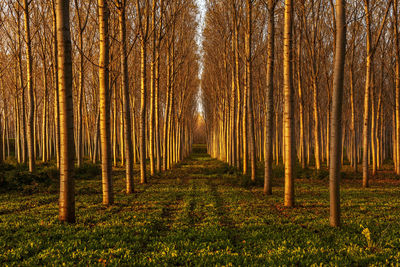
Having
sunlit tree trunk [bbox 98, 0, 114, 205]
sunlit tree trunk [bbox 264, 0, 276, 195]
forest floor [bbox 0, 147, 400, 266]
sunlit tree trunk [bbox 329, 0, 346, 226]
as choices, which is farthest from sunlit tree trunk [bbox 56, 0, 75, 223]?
sunlit tree trunk [bbox 264, 0, 276, 195]

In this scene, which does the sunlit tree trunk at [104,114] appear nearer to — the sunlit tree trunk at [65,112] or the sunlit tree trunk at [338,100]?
the sunlit tree trunk at [65,112]

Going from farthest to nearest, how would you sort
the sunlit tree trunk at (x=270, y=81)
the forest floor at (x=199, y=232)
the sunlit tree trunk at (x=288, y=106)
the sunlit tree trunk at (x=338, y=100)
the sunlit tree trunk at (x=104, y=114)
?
the sunlit tree trunk at (x=270, y=81) < the sunlit tree trunk at (x=104, y=114) < the sunlit tree trunk at (x=288, y=106) < the sunlit tree trunk at (x=338, y=100) < the forest floor at (x=199, y=232)

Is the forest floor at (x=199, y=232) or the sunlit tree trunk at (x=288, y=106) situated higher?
the sunlit tree trunk at (x=288, y=106)

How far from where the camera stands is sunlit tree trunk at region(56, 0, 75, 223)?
584 cm

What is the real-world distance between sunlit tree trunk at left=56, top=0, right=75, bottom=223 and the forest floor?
0.78m

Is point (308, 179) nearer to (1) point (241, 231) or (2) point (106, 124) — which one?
(1) point (241, 231)

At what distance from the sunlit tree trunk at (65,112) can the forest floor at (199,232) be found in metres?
0.78

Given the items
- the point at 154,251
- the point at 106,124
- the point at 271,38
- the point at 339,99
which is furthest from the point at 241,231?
the point at 271,38

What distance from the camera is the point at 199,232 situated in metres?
5.70

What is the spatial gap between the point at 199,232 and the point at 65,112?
162 inches

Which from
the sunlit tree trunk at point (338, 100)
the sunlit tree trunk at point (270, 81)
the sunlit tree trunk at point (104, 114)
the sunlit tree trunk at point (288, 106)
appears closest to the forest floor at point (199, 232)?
the sunlit tree trunk at point (104, 114)

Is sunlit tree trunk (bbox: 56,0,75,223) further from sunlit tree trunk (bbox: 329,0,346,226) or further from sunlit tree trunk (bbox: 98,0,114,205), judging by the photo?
sunlit tree trunk (bbox: 329,0,346,226)

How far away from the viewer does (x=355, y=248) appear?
470 centimetres

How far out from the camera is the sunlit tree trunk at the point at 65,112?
5843 mm
